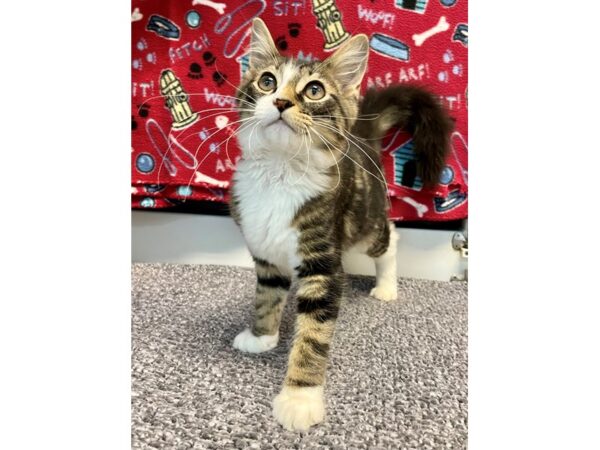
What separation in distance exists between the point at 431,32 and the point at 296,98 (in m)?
0.80

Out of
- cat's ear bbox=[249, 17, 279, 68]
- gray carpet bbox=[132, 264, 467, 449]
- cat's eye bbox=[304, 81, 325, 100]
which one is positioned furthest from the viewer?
cat's ear bbox=[249, 17, 279, 68]

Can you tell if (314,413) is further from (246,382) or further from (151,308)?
(151,308)

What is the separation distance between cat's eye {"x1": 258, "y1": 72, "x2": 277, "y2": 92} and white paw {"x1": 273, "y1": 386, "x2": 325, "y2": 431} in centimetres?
64

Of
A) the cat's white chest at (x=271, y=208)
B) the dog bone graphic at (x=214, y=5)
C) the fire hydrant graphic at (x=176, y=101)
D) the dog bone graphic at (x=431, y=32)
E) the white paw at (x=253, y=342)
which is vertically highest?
the dog bone graphic at (x=214, y=5)

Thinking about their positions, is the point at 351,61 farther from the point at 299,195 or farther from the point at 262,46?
the point at 299,195

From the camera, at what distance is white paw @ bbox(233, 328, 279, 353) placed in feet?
3.43

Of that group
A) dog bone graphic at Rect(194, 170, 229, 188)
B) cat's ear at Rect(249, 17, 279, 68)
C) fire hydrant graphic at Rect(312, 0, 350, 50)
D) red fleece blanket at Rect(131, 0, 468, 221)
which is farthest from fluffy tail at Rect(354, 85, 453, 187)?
dog bone graphic at Rect(194, 170, 229, 188)

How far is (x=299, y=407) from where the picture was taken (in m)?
0.78

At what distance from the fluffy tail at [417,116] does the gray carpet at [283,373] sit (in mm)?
500

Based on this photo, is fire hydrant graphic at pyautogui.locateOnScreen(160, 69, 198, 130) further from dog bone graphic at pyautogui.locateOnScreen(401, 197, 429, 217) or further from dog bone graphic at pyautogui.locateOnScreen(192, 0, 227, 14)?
dog bone graphic at pyautogui.locateOnScreen(401, 197, 429, 217)

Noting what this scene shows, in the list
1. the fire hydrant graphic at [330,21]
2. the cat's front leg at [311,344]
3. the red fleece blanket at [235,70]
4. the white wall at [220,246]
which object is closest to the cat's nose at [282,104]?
the cat's front leg at [311,344]

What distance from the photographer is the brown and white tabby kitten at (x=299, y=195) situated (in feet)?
2.72

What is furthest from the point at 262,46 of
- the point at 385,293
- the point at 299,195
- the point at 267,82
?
the point at 385,293

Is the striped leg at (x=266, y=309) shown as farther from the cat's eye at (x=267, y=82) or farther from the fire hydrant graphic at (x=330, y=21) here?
the fire hydrant graphic at (x=330, y=21)
